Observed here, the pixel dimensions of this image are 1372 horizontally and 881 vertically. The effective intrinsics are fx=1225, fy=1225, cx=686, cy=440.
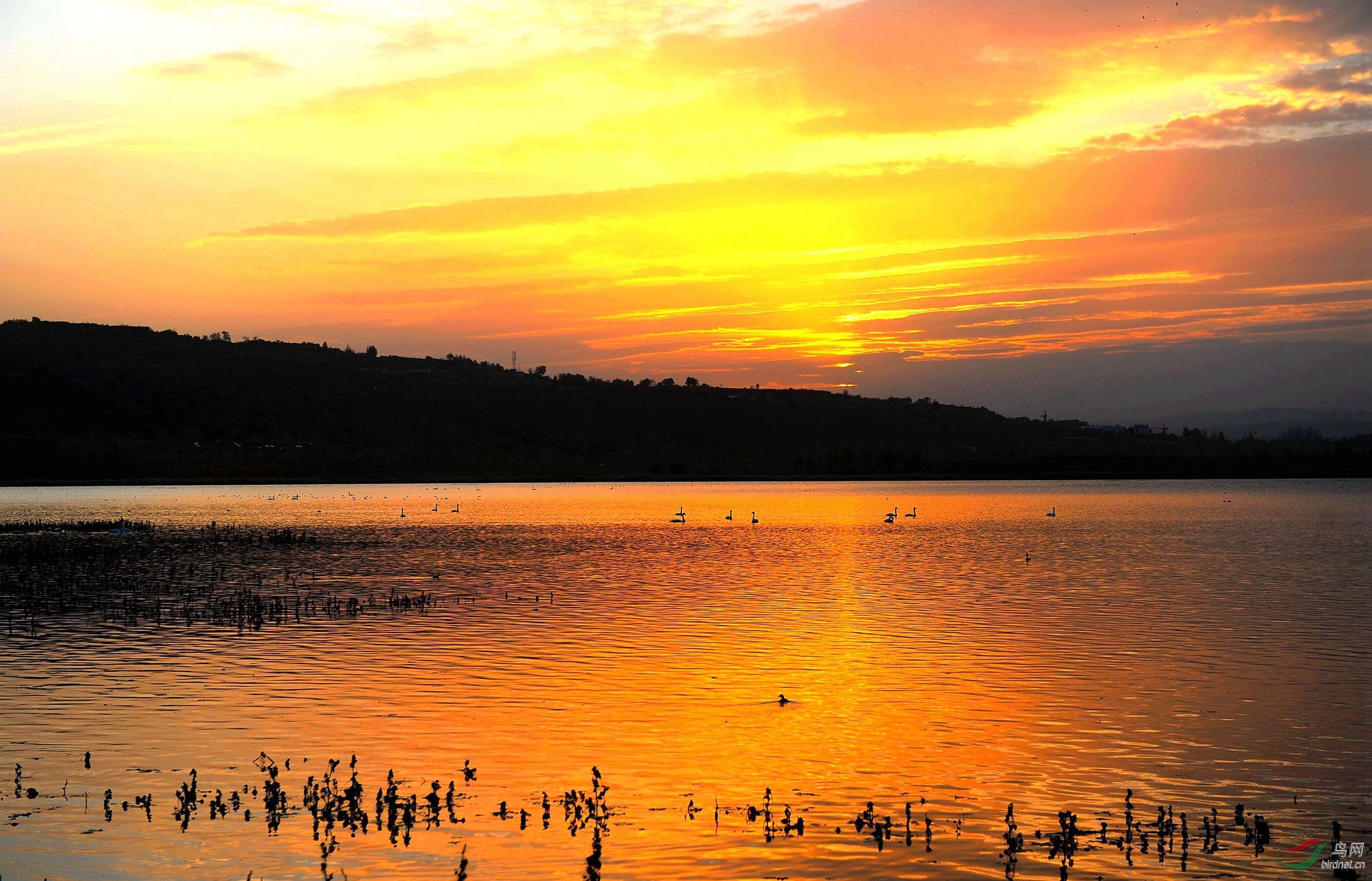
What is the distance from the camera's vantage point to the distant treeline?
431 ft

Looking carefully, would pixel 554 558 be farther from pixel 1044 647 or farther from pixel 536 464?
pixel 536 464

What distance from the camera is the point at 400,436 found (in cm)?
16662

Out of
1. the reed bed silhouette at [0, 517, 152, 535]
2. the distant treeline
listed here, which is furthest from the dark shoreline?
the reed bed silhouette at [0, 517, 152, 535]

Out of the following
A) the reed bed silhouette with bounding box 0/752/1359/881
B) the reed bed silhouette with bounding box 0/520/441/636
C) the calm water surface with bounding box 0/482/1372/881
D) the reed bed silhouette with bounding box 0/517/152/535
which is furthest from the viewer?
the reed bed silhouette with bounding box 0/517/152/535

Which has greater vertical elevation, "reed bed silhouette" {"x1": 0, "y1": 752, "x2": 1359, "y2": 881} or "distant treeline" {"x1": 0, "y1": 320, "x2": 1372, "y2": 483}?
"distant treeline" {"x1": 0, "y1": 320, "x2": 1372, "y2": 483}

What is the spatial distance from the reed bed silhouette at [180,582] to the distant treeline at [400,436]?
229 ft

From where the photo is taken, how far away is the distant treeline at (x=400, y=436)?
13125cm

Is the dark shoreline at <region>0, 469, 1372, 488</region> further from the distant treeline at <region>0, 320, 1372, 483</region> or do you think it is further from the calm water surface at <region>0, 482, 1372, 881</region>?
the calm water surface at <region>0, 482, 1372, 881</region>

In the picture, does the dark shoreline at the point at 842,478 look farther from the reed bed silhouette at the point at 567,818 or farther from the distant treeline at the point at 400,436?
the reed bed silhouette at the point at 567,818

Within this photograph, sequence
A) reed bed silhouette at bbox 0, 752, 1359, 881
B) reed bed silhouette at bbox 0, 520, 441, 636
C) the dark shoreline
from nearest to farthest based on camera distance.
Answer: reed bed silhouette at bbox 0, 752, 1359, 881 < reed bed silhouette at bbox 0, 520, 441, 636 < the dark shoreline

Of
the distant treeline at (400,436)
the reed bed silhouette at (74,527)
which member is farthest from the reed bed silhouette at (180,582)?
the distant treeline at (400,436)

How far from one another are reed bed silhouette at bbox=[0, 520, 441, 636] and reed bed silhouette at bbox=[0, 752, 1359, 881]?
1394cm

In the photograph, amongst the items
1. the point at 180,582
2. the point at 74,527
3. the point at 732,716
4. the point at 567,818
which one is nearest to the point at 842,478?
the point at 74,527

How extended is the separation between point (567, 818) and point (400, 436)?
521ft
